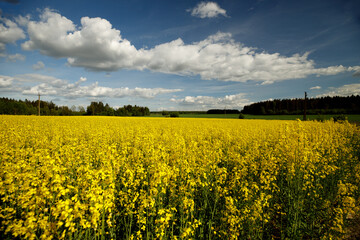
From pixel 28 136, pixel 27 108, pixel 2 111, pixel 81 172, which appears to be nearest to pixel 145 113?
pixel 27 108

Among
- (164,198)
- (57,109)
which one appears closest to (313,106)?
(164,198)

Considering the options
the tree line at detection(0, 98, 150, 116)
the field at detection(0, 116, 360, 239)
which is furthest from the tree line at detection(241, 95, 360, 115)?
the field at detection(0, 116, 360, 239)

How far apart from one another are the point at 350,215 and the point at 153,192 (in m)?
6.95

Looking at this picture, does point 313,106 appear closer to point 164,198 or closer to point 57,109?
point 164,198

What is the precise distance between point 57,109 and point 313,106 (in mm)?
124509

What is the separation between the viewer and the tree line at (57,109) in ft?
174

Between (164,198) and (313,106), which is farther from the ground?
(313,106)

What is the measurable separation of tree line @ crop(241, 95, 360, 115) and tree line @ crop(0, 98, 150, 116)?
6257 centimetres

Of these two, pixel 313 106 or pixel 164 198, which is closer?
pixel 164 198

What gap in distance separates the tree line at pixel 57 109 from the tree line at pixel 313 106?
6257cm

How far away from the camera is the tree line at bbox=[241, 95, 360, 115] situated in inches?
Result: 2415

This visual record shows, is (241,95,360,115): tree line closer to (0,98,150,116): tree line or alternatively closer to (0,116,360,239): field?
(0,98,150,116): tree line

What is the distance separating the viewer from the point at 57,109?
277 ft

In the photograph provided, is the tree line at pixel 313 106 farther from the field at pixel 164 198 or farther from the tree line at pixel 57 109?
the field at pixel 164 198
